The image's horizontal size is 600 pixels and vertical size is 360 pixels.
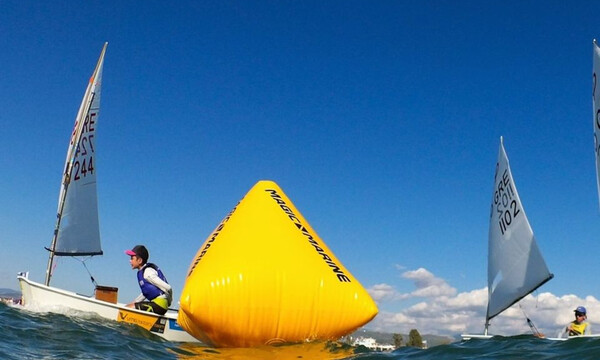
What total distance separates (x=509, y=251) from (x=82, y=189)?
1711 cm

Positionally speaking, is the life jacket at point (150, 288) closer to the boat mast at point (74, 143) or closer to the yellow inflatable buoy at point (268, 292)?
the yellow inflatable buoy at point (268, 292)

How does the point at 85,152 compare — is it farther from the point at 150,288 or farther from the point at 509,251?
the point at 509,251

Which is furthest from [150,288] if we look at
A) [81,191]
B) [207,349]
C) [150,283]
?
[81,191]

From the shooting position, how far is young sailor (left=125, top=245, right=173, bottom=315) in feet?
44.2

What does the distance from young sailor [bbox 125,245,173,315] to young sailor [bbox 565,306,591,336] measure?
1184cm

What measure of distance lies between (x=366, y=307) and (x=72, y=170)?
15519 mm

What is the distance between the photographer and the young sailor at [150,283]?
13.5m

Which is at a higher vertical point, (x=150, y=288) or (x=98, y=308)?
(x=150, y=288)

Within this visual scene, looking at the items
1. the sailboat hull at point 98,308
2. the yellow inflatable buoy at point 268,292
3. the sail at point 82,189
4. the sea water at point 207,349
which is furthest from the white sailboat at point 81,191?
the yellow inflatable buoy at point 268,292

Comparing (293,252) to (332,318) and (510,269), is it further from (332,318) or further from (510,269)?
(510,269)

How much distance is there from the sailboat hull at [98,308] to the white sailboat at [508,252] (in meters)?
13.2

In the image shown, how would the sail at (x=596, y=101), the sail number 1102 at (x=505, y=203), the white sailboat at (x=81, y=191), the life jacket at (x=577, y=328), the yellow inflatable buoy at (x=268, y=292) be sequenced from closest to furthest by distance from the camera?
the yellow inflatable buoy at (x=268, y=292)
the life jacket at (x=577, y=328)
the sail at (x=596, y=101)
the white sailboat at (x=81, y=191)
the sail number 1102 at (x=505, y=203)

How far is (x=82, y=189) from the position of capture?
2131 centimetres

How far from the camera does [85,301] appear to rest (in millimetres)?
14312
